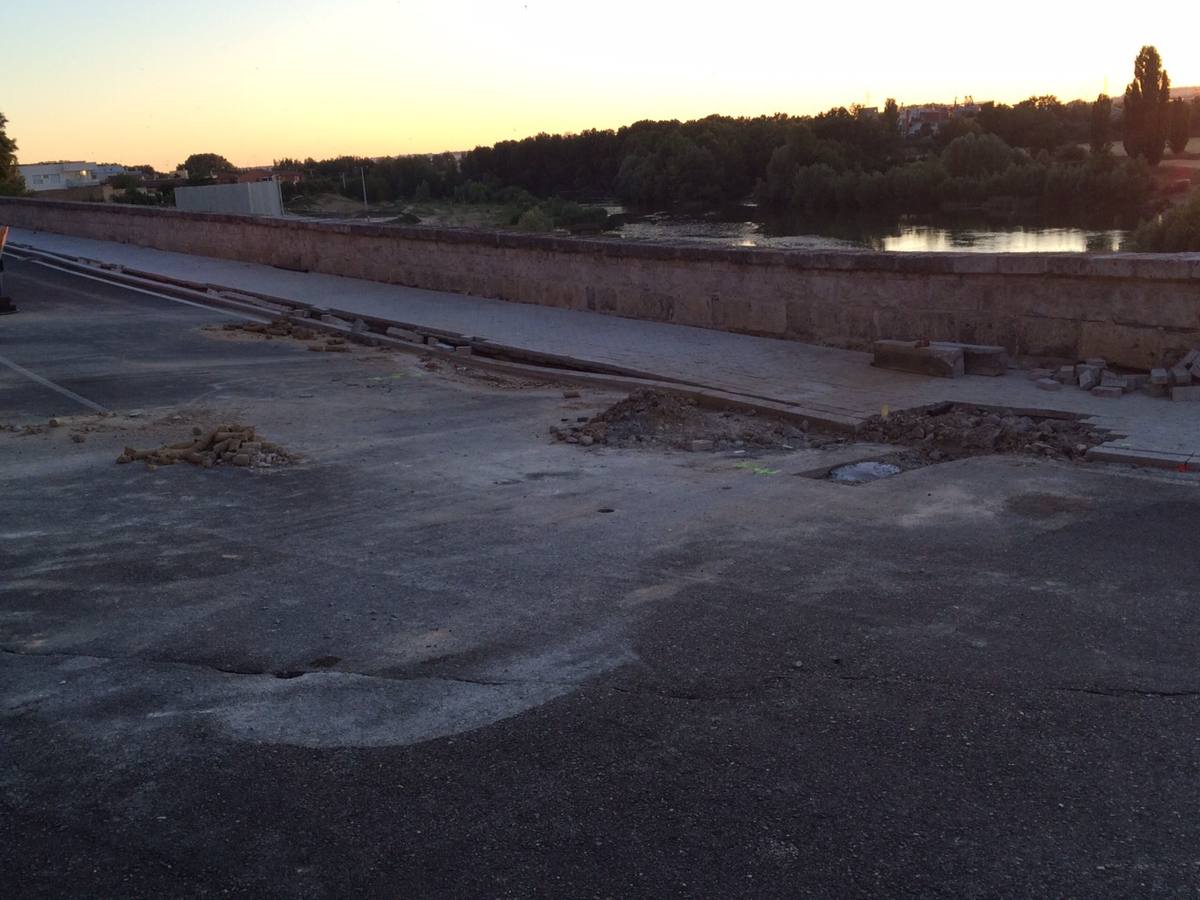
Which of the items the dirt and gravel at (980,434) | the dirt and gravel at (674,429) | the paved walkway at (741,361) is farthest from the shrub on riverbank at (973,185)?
the dirt and gravel at (674,429)

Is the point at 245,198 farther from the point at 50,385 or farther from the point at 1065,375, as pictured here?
the point at 1065,375

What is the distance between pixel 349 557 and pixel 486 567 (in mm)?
815

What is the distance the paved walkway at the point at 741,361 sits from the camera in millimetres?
8766

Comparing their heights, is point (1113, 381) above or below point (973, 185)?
below

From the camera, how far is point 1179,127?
6588 cm

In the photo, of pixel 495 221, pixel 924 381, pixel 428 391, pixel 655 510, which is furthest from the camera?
pixel 495 221

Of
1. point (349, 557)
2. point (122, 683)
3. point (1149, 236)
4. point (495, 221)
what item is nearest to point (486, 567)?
point (349, 557)

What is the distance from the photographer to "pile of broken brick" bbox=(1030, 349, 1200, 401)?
9117 millimetres

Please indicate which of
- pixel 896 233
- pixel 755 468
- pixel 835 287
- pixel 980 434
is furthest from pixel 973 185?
pixel 755 468

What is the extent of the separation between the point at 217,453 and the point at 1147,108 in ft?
232

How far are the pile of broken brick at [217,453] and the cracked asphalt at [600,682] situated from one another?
24 centimetres

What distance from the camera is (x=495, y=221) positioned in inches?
2579

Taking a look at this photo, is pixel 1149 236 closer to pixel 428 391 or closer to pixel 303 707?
pixel 428 391

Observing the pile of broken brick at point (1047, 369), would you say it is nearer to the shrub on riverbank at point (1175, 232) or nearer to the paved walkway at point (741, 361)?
the paved walkway at point (741, 361)
